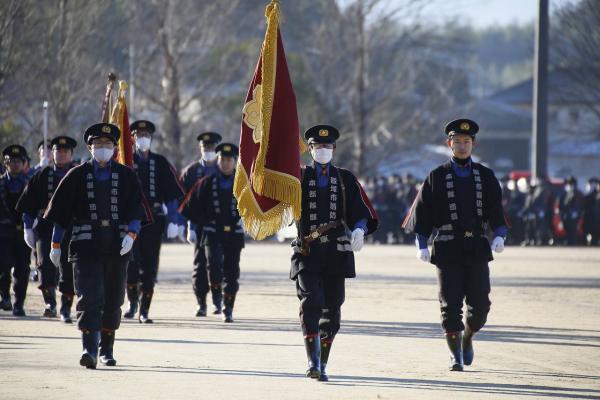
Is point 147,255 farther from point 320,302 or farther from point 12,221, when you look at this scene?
point 320,302

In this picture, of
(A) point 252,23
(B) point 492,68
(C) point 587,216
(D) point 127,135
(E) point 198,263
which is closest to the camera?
(D) point 127,135

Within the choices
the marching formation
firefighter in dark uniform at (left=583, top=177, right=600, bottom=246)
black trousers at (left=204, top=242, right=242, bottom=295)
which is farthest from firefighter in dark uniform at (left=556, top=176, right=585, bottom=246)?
the marching formation

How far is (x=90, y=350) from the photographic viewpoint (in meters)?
11.3

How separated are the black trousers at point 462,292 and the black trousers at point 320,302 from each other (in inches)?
38.9

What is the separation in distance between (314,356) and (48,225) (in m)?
5.70

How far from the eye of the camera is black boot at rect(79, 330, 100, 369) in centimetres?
1126

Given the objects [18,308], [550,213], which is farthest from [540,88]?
[18,308]

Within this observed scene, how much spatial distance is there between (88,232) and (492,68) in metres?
161

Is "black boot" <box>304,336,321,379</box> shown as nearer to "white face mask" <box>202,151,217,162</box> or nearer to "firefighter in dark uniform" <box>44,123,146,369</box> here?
"firefighter in dark uniform" <box>44,123,146,369</box>

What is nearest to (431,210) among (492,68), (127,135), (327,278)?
(327,278)

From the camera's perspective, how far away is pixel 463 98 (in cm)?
7256

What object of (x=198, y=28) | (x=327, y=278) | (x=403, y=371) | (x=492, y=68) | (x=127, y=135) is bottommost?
(x=403, y=371)

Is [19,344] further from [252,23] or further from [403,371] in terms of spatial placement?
[252,23]

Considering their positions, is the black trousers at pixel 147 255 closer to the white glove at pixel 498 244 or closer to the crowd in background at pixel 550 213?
the white glove at pixel 498 244
